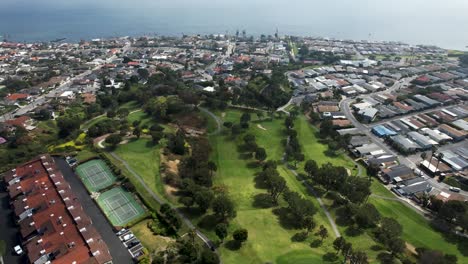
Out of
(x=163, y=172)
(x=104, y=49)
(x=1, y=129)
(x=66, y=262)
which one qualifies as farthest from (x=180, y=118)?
(x=104, y=49)

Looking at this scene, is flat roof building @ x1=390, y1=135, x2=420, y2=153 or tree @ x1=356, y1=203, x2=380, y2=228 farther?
flat roof building @ x1=390, y1=135, x2=420, y2=153

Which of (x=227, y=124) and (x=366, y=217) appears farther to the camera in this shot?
(x=227, y=124)

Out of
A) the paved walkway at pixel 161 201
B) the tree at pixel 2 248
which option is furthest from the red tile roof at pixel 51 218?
the paved walkway at pixel 161 201

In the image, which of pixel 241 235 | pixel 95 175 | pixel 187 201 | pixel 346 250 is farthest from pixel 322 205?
pixel 95 175

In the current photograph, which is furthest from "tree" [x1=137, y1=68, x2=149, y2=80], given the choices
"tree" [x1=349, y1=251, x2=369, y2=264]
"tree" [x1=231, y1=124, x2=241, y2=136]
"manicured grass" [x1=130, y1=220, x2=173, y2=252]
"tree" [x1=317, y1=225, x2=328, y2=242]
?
"tree" [x1=349, y1=251, x2=369, y2=264]

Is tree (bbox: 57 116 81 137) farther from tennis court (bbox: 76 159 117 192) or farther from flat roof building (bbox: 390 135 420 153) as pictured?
flat roof building (bbox: 390 135 420 153)

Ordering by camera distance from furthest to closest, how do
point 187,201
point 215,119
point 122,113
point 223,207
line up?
point 215,119
point 122,113
point 187,201
point 223,207

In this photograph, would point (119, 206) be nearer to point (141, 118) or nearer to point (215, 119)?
point (141, 118)
